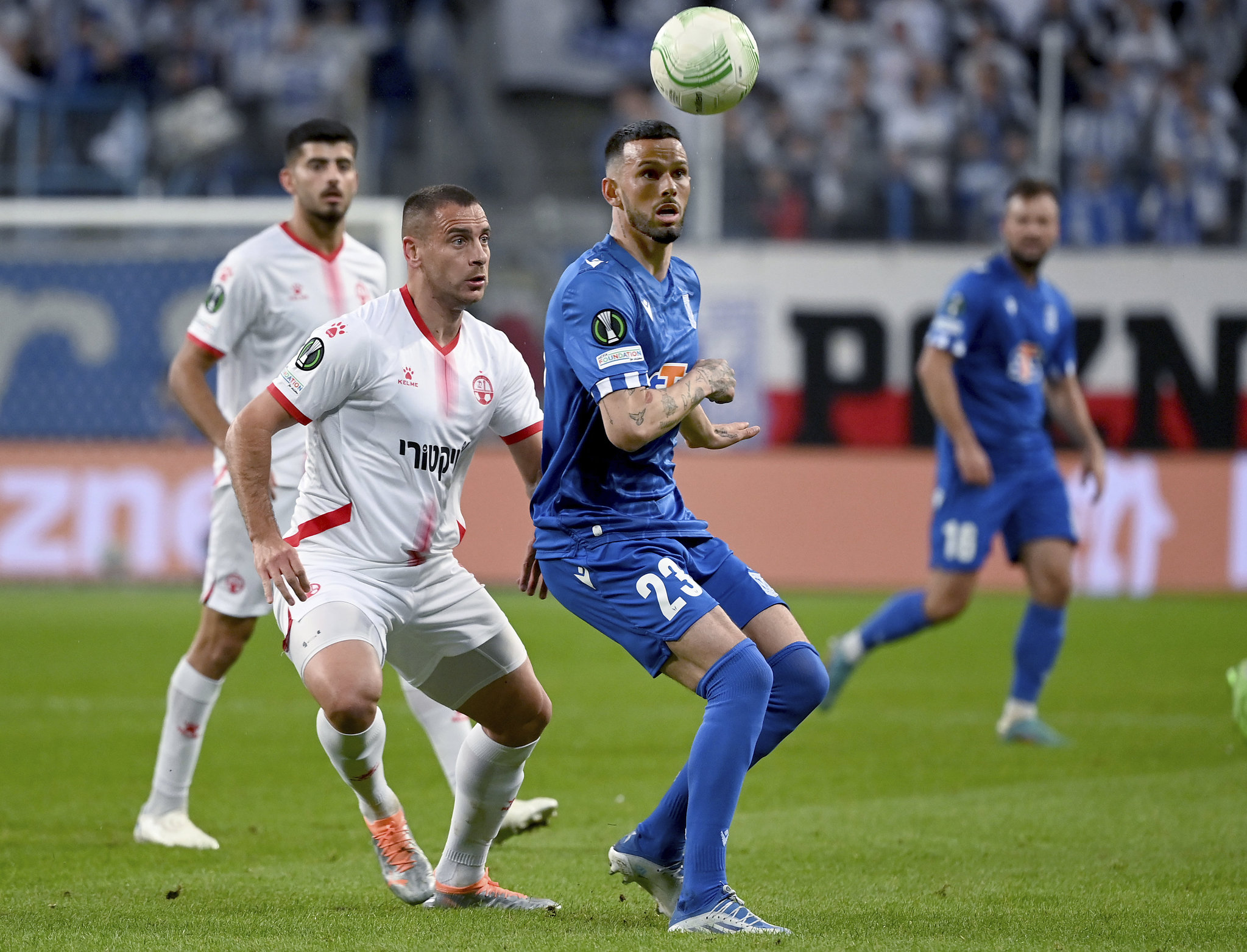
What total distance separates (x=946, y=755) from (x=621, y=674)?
355cm

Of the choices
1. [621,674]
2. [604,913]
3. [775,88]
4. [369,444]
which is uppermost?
[775,88]

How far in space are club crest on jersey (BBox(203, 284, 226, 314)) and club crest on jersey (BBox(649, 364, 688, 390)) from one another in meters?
2.31

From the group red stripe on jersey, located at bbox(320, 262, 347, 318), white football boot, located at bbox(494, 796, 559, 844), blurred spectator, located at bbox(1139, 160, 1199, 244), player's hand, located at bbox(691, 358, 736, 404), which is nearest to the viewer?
player's hand, located at bbox(691, 358, 736, 404)

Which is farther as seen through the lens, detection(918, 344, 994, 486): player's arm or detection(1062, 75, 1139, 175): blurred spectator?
detection(1062, 75, 1139, 175): blurred spectator

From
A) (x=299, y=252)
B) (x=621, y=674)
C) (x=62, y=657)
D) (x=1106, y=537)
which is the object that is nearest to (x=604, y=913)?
(x=299, y=252)

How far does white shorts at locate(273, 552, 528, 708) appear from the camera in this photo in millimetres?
5000

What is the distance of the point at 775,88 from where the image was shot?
64.1ft

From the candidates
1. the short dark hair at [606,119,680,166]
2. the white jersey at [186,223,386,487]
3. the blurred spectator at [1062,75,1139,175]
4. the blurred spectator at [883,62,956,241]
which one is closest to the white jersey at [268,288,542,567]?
the short dark hair at [606,119,680,166]

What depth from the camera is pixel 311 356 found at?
495 centimetres

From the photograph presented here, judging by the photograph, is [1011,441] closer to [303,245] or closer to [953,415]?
[953,415]

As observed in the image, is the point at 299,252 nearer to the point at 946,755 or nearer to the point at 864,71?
the point at 946,755

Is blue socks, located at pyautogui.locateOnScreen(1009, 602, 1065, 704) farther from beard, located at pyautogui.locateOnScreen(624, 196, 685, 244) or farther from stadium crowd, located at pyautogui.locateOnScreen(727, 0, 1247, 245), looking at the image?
stadium crowd, located at pyautogui.locateOnScreen(727, 0, 1247, 245)

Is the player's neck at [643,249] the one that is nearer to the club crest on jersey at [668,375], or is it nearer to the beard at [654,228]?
the beard at [654,228]

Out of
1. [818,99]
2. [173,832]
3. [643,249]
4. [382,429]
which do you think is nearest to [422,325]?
[382,429]
